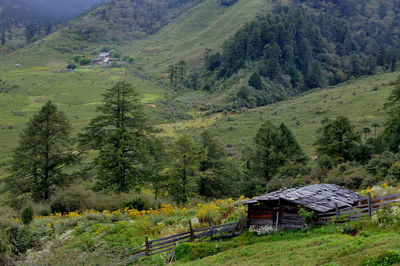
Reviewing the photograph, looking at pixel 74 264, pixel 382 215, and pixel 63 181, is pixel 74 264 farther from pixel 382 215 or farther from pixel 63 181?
pixel 63 181

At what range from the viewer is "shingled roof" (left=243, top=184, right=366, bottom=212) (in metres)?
14.2

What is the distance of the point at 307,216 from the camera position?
45.8ft

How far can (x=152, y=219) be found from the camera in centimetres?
1783

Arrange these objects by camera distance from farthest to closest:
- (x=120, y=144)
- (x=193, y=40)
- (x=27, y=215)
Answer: (x=193, y=40) < (x=120, y=144) < (x=27, y=215)

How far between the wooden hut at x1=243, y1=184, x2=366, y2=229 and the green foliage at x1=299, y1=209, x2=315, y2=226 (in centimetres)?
21

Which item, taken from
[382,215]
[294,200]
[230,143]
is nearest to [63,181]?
[294,200]

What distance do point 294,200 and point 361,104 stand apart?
70.9 metres

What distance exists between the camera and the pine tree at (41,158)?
2378 cm

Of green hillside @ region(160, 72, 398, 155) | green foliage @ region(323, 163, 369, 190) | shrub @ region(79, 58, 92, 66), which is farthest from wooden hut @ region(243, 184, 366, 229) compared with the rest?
shrub @ region(79, 58, 92, 66)

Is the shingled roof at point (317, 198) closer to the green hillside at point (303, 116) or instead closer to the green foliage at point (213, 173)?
the green foliage at point (213, 173)

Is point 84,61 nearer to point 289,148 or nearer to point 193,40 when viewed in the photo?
point 193,40

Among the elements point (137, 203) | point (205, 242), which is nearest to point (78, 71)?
point (137, 203)

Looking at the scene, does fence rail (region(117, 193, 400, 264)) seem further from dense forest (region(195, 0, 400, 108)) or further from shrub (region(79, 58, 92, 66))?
shrub (region(79, 58, 92, 66))

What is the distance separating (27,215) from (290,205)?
13194 mm
